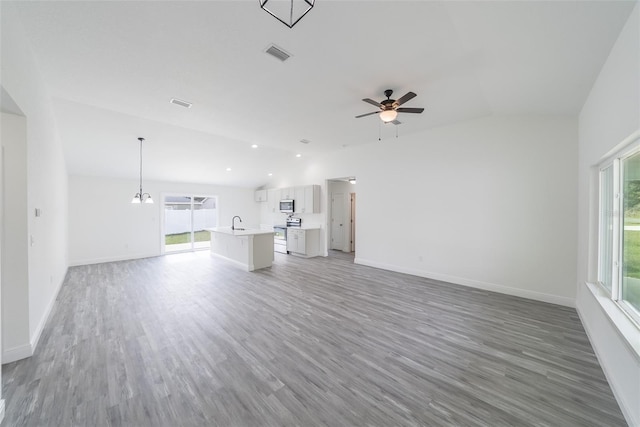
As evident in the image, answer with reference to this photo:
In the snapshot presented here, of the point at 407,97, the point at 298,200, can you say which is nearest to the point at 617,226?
the point at 407,97

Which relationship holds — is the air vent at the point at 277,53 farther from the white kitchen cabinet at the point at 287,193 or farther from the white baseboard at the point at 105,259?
the white baseboard at the point at 105,259

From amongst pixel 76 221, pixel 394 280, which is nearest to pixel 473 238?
pixel 394 280

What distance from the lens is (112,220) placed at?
6.63m

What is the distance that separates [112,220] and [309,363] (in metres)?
7.47

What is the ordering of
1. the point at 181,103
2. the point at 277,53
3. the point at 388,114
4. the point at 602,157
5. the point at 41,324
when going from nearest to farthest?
the point at 602,157
the point at 277,53
the point at 41,324
the point at 388,114
the point at 181,103

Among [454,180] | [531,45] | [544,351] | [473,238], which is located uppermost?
[531,45]

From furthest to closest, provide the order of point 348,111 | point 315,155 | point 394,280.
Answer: point 315,155 < point 394,280 < point 348,111

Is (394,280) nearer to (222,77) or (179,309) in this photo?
(179,309)

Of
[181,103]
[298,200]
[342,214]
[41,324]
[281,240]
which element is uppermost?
[181,103]

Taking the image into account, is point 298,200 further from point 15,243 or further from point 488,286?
point 15,243

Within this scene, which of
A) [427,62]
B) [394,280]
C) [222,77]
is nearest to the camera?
[427,62]

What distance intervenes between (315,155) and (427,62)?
15.9ft

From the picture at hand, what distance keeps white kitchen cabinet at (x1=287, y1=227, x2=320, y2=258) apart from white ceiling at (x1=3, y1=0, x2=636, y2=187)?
11.4 ft

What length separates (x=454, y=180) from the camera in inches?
Result: 180
